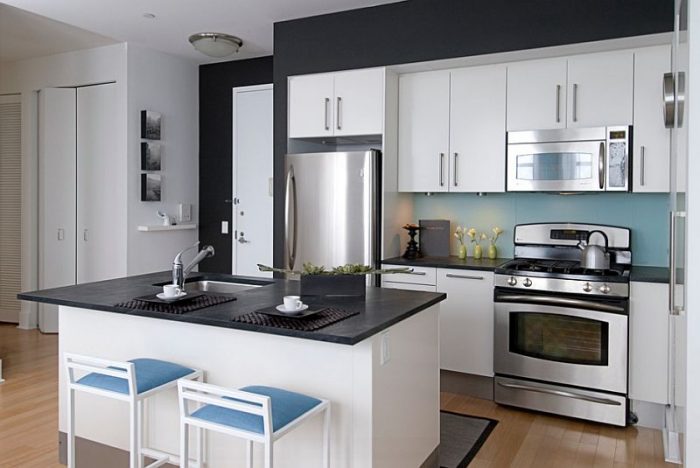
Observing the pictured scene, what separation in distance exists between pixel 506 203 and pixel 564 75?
1.01 meters

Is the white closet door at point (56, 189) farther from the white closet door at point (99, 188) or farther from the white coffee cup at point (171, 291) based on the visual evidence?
the white coffee cup at point (171, 291)

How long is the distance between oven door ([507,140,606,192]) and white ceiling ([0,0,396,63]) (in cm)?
145

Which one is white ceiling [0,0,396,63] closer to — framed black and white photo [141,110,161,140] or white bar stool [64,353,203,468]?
framed black and white photo [141,110,161,140]

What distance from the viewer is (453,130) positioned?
423cm

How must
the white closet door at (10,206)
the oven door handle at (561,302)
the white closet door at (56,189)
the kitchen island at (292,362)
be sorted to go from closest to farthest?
the kitchen island at (292,362), the oven door handle at (561,302), the white closet door at (56,189), the white closet door at (10,206)

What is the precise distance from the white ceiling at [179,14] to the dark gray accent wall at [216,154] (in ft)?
2.57

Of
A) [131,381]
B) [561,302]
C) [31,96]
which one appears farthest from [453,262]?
[31,96]

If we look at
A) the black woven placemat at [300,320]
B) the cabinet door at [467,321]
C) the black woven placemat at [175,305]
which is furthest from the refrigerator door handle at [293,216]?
the black woven placemat at [300,320]

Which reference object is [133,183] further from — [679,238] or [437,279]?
[679,238]

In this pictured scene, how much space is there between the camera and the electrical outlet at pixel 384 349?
2.29m

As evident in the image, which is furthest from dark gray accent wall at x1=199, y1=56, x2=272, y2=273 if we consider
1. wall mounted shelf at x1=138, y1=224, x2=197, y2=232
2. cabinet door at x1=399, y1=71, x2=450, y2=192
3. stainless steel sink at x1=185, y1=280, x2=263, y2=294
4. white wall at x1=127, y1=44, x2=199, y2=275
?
stainless steel sink at x1=185, y1=280, x2=263, y2=294

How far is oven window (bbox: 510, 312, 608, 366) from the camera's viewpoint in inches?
138

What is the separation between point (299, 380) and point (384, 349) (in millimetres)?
370

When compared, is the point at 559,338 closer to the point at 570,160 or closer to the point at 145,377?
the point at 570,160
